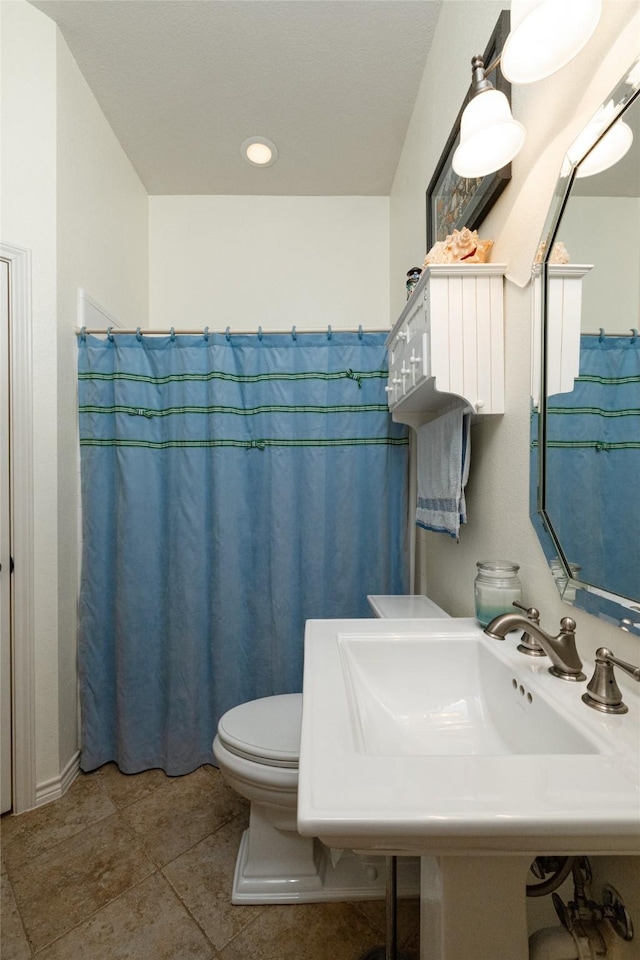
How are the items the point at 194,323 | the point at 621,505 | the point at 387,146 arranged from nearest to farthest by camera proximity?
the point at 621,505 < the point at 387,146 < the point at 194,323

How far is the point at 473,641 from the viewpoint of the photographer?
92 centimetres

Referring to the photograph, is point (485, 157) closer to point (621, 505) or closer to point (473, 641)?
point (621, 505)

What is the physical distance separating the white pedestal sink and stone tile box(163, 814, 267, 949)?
0.68 metres

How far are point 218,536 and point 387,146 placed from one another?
200 centimetres

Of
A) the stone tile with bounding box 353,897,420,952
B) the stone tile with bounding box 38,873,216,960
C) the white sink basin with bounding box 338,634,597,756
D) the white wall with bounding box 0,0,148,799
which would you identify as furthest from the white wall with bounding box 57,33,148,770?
the white sink basin with bounding box 338,634,597,756

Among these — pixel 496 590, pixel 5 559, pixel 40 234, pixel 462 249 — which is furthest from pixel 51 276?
pixel 496 590

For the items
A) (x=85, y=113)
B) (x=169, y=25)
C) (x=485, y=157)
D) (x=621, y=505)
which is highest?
(x=169, y=25)

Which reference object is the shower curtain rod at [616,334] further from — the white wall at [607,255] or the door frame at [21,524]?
the door frame at [21,524]

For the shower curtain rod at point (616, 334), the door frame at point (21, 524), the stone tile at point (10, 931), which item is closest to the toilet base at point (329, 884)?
the stone tile at point (10, 931)

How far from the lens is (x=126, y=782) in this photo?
1625 millimetres

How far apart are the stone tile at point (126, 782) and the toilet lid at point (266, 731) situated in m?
0.63

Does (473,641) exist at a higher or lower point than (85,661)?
higher

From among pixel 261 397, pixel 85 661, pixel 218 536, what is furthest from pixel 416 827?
pixel 85 661

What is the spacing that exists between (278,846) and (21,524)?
131cm
